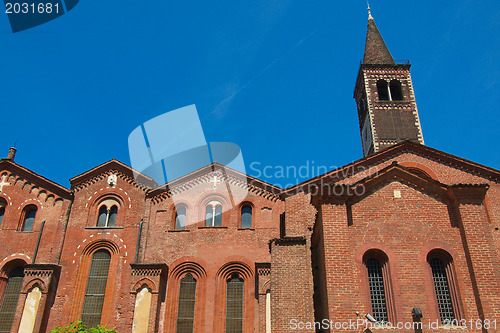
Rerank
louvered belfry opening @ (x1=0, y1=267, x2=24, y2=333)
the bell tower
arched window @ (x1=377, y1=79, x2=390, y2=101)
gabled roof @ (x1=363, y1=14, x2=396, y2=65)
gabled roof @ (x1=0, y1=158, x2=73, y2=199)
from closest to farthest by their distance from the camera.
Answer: louvered belfry opening @ (x1=0, y1=267, x2=24, y2=333), gabled roof @ (x1=0, y1=158, x2=73, y2=199), the bell tower, arched window @ (x1=377, y1=79, x2=390, y2=101), gabled roof @ (x1=363, y1=14, x2=396, y2=65)

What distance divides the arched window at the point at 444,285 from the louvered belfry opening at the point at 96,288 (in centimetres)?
1565

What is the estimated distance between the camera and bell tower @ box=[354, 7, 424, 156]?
33594 mm

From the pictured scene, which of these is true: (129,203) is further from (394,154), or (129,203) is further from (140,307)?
(394,154)

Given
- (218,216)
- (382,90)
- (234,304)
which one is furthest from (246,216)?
(382,90)

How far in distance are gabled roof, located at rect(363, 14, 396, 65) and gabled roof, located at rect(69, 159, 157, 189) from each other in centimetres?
2325

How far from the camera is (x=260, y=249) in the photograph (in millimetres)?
21938

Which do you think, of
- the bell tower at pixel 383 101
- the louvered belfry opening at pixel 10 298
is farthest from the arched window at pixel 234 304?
the bell tower at pixel 383 101

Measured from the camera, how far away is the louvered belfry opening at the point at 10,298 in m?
21.9

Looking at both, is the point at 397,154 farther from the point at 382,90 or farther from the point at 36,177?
the point at 36,177

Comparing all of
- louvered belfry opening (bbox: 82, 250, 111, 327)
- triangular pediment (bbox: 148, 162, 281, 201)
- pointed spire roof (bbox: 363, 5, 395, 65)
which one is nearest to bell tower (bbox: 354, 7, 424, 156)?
pointed spire roof (bbox: 363, 5, 395, 65)

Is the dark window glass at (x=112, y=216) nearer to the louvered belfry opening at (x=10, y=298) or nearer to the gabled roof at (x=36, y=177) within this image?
the gabled roof at (x=36, y=177)

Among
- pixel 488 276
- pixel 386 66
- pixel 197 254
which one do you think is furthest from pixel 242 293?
pixel 386 66

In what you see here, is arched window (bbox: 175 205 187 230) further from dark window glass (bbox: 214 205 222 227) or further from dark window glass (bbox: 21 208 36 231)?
dark window glass (bbox: 21 208 36 231)

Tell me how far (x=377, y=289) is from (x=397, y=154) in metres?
9.33
